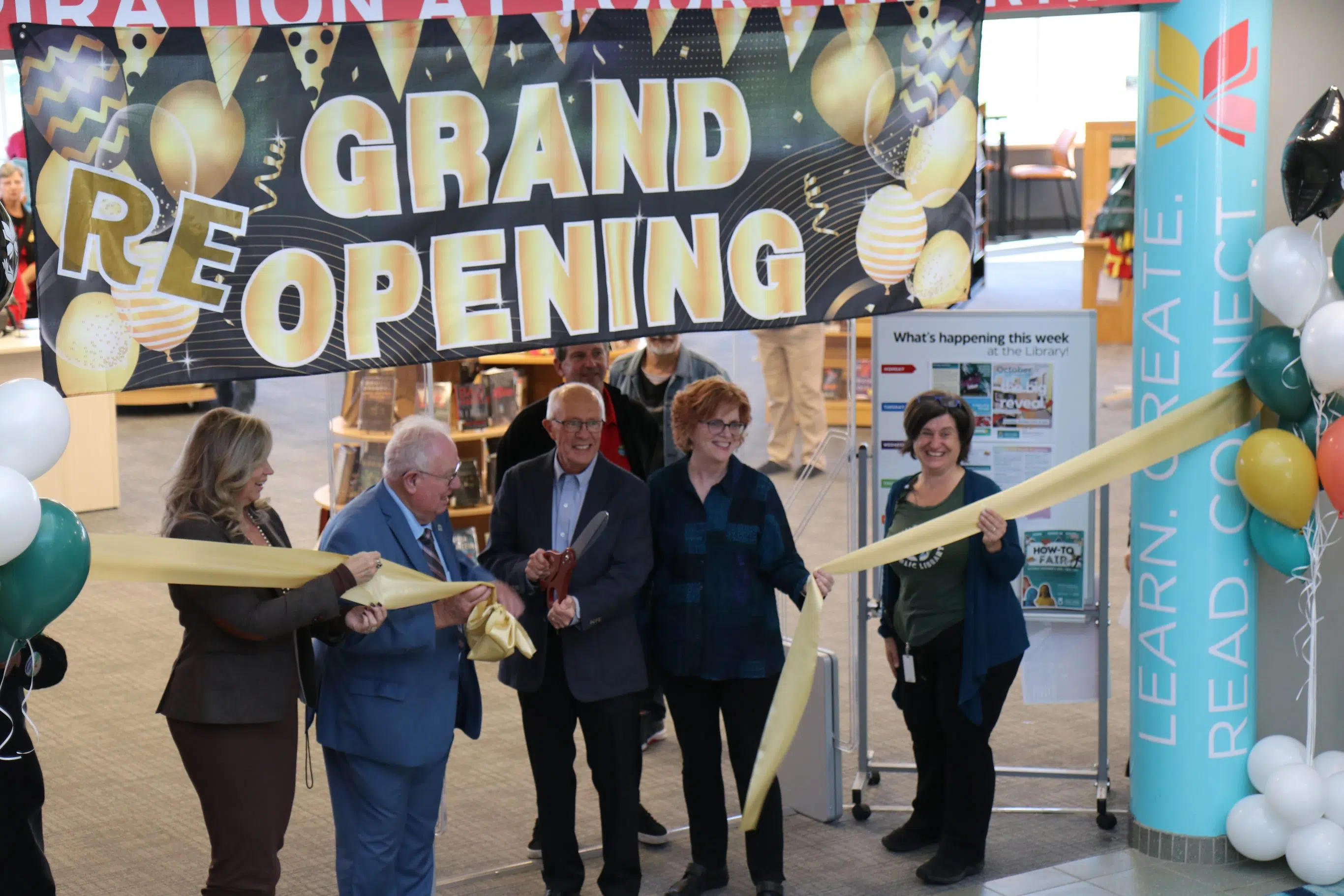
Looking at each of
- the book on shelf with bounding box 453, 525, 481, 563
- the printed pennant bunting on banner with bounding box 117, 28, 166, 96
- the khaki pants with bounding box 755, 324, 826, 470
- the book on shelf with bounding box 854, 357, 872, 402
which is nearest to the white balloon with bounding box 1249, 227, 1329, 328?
the printed pennant bunting on banner with bounding box 117, 28, 166, 96

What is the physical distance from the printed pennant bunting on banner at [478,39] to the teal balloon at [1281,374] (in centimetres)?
230

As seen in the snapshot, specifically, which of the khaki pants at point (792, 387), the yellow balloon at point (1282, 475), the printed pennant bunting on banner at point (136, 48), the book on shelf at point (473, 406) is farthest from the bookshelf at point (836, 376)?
the printed pennant bunting on banner at point (136, 48)

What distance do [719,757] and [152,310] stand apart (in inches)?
83.0

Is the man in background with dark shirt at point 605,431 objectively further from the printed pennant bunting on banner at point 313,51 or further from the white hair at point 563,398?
the printed pennant bunting on banner at point 313,51

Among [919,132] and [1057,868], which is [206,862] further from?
[919,132]

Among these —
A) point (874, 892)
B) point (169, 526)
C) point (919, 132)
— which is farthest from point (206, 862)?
point (919, 132)

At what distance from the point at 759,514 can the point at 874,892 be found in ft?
4.00

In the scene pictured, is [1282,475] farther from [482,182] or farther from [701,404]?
[482,182]

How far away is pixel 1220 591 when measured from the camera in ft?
15.6

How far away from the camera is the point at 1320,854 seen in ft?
15.1

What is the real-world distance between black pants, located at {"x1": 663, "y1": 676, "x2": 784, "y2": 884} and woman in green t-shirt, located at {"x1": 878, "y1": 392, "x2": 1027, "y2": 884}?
525 millimetres

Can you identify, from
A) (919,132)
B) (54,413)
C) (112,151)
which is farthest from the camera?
(919,132)

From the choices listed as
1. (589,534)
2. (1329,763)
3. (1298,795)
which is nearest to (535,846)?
(589,534)

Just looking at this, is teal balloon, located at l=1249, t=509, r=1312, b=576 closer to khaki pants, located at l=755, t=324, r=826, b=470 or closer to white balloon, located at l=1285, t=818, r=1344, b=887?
white balloon, located at l=1285, t=818, r=1344, b=887
